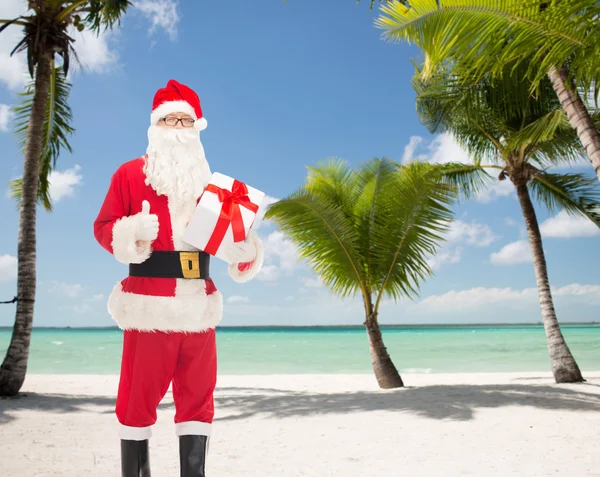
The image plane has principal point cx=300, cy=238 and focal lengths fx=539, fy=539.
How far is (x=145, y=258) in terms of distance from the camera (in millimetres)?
2523

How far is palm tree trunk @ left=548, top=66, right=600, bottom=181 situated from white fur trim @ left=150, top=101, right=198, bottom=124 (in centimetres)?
393

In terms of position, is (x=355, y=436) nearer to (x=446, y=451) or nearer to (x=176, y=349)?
(x=446, y=451)

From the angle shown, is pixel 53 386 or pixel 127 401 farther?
pixel 53 386

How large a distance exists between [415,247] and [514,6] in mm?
4635

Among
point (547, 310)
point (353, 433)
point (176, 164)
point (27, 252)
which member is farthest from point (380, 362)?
point (176, 164)

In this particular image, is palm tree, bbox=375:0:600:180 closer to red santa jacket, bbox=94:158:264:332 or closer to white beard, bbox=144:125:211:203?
white beard, bbox=144:125:211:203

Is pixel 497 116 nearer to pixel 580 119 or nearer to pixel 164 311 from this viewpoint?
pixel 580 119

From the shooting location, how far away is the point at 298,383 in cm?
1048

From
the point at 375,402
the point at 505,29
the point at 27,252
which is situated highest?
the point at 505,29

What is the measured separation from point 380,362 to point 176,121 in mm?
6768

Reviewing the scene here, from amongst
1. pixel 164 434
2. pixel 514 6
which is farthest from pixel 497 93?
pixel 164 434

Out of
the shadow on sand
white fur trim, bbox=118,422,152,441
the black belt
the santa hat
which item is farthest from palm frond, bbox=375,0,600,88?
white fur trim, bbox=118,422,152,441

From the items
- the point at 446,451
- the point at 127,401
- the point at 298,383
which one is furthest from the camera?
the point at 298,383

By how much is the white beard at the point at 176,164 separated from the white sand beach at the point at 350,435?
220 cm
